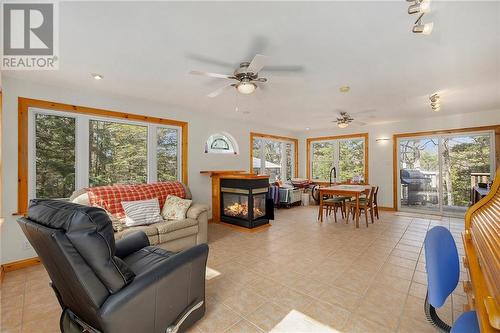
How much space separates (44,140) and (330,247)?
454cm

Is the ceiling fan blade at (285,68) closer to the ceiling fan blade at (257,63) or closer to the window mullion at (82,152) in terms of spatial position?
the ceiling fan blade at (257,63)

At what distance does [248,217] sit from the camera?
4.44m

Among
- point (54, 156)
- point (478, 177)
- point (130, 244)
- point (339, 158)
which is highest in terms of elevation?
point (339, 158)

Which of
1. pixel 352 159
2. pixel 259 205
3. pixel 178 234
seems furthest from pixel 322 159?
pixel 178 234

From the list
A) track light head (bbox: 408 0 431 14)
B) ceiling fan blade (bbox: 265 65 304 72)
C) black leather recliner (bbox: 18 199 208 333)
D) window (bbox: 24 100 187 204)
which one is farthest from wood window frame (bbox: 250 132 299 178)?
track light head (bbox: 408 0 431 14)

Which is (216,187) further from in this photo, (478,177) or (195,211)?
(478,177)

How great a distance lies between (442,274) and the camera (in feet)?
3.94

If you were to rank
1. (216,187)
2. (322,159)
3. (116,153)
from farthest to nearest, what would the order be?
(322,159)
(216,187)
(116,153)

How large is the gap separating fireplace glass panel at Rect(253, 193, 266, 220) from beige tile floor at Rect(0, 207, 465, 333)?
65cm

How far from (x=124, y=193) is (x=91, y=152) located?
0.96 metres

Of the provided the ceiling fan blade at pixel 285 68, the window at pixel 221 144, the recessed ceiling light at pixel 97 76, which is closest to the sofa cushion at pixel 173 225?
the recessed ceiling light at pixel 97 76

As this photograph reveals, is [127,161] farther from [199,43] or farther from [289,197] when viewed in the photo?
[289,197]

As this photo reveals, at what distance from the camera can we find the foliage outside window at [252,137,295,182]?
672 centimetres

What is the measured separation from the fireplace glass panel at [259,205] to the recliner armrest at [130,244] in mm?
2542
